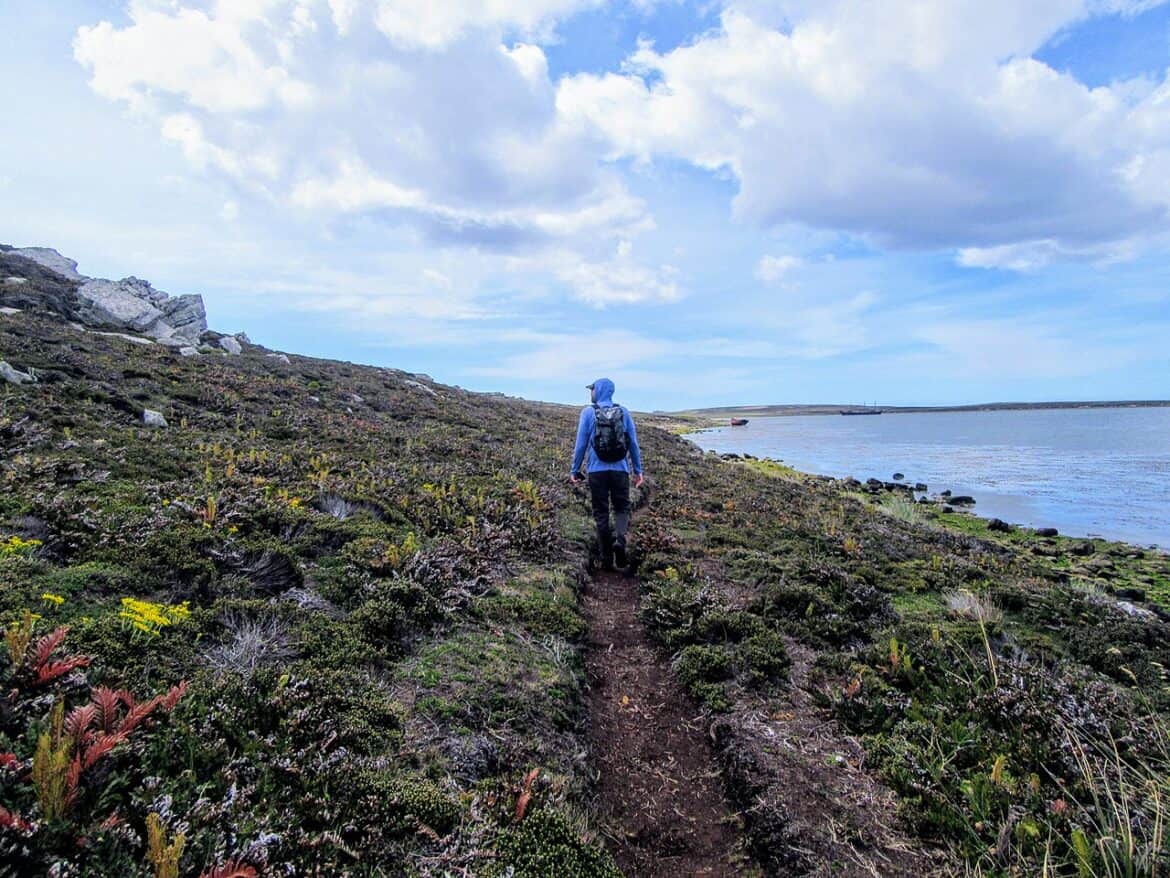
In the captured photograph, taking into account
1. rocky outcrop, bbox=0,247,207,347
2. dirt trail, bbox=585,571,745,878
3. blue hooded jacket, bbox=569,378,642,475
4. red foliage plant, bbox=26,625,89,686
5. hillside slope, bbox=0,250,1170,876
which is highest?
rocky outcrop, bbox=0,247,207,347

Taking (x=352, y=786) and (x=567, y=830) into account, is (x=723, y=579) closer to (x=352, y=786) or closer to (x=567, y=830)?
(x=567, y=830)

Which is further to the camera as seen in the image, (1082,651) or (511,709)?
(1082,651)

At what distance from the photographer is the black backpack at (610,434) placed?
9289 millimetres

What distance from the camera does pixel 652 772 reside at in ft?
15.9

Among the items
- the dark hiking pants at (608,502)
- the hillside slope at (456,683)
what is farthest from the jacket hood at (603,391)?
the hillside slope at (456,683)

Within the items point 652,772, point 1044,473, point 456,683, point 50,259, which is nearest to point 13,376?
point 456,683

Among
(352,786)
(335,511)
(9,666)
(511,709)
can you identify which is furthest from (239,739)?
(335,511)

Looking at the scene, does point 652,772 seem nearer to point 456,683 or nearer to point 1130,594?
point 456,683

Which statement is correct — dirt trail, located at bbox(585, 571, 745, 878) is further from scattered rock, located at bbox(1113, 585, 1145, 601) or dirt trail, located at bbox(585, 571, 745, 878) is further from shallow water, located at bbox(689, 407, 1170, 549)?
shallow water, located at bbox(689, 407, 1170, 549)

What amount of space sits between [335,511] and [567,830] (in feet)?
20.7

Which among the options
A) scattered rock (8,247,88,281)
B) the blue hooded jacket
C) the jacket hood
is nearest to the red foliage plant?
the blue hooded jacket

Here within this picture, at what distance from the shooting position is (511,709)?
476 cm

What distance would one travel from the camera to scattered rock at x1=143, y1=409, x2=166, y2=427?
11598 millimetres

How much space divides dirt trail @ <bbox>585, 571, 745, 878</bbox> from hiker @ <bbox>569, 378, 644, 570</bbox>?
279 cm
